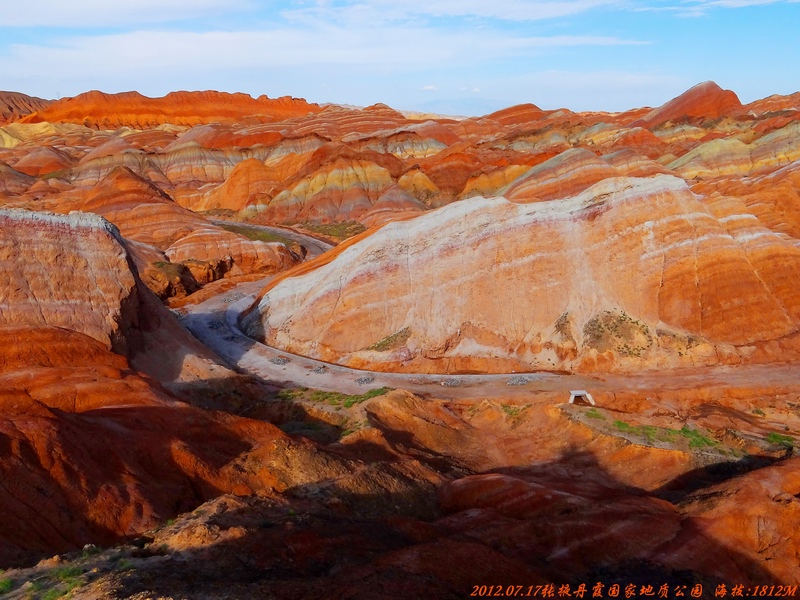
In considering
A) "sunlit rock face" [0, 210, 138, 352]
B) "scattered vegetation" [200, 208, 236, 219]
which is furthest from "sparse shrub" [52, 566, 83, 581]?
"scattered vegetation" [200, 208, 236, 219]

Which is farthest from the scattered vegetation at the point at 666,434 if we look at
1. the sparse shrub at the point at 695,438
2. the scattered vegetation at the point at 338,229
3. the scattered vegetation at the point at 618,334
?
the scattered vegetation at the point at 338,229

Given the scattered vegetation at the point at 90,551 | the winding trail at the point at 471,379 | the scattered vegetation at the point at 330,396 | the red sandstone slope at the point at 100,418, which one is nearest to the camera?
the scattered vegetation at the point at 90,551

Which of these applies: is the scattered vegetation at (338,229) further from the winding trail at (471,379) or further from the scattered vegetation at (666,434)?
the scattered vegetation at (666,434)

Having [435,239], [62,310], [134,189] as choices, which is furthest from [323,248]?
[62,310]

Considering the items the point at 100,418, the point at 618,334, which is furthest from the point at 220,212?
the point at 100,418

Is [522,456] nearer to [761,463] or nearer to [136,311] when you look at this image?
[761,463]

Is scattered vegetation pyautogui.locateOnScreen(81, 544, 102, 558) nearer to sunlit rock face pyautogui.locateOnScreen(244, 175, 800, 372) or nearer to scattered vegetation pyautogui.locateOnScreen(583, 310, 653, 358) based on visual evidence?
sunlit rock face pyautogui.locateOnScreen(244, 175, 800, 372)
